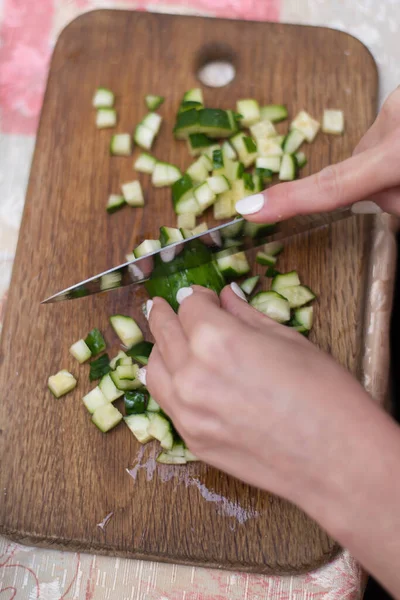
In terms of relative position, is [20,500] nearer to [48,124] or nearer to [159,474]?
[159,474]

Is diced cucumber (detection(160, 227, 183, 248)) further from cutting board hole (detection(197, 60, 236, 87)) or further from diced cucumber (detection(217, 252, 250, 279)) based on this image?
cutting board hole (detection(197, 60, 236, 87))

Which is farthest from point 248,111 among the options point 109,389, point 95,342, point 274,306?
point 109,389

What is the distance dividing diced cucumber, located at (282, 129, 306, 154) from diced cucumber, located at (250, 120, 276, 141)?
6cm

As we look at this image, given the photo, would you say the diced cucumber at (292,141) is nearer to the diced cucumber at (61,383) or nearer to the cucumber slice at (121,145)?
the cucumber slice at (121,145)

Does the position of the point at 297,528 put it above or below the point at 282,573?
above

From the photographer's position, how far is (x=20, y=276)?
6.59 feet

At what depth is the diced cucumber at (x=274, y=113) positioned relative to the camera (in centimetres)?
215

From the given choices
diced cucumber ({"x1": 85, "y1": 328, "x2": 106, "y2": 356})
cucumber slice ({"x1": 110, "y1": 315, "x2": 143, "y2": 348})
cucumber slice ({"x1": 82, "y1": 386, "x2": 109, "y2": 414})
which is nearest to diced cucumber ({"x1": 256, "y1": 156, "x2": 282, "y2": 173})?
cucumber slice ({"x1": 110, "y1": 315, "x2": 143, "y2": 348})

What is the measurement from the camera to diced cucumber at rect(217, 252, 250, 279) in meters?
1.96

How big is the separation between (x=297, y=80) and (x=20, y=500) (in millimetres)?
1778

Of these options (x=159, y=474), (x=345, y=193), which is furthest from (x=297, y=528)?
(x=345, y=193)

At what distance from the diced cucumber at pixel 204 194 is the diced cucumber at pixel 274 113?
38cm

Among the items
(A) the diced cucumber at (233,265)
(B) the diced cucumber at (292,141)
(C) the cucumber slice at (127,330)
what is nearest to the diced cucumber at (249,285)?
(A) the diced cucumber at (233,265)

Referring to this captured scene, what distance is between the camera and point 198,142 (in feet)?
6.88
